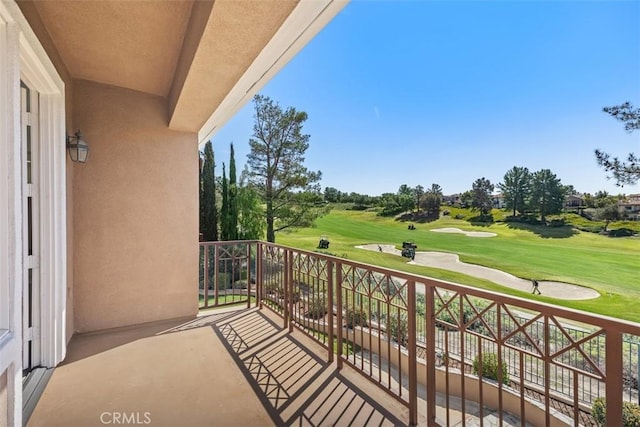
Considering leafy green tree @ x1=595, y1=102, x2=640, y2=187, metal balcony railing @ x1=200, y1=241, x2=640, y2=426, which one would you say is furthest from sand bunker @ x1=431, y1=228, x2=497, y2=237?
metal balcony railing @ x1=200, y1=241, x2=640, y2=426

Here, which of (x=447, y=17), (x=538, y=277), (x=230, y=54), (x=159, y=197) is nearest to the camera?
(x=230, y=54)

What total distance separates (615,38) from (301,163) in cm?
971

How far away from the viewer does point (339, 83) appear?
1209 centimetres

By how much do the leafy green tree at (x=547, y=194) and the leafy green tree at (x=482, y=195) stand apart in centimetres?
101

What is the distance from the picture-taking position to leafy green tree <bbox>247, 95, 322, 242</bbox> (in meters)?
12.1

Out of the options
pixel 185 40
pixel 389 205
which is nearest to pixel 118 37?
pixel 185 40

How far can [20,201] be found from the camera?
137cm

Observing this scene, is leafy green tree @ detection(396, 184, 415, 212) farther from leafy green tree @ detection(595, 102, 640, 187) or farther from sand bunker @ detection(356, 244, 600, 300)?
leafy green tree @ detection(595, 102, 640, 187)

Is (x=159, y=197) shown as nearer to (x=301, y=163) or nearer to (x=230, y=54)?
(x=230, y=54)

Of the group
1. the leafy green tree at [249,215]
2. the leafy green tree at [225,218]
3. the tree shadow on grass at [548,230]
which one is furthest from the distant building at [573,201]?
the leafy green tree at [225,218]

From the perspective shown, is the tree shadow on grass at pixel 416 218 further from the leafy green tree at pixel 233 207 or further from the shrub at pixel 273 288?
the shrub at pixel 273 288

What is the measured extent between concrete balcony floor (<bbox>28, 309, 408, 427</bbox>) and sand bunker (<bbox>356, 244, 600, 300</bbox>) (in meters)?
7.43

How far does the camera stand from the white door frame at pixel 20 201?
1283 mm

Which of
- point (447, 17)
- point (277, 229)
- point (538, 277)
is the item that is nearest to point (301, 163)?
point (277, 229)
